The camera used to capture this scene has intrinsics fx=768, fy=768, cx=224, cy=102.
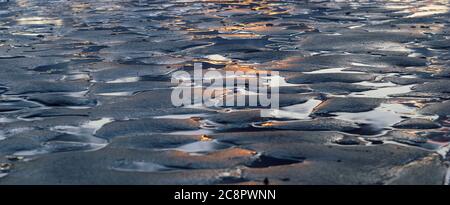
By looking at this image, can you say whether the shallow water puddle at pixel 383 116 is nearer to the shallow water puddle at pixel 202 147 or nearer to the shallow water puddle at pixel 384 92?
the shallow water puddle at pixel 384 92

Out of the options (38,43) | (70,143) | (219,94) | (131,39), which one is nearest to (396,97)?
(219,94)

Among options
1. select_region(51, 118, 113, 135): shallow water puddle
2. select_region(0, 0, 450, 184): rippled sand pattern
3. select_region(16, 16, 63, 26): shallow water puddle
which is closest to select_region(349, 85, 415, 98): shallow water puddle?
select_region(0, 0, 450, 184): rippled sand pattern

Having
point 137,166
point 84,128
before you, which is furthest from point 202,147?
point 84,128

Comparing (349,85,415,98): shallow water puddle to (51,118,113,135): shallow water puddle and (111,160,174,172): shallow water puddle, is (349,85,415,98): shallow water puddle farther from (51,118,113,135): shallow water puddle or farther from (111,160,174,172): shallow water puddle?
(111,160,174,172): shallow water puddle

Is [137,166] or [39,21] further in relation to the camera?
[39,21]

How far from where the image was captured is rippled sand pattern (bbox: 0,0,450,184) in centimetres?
407

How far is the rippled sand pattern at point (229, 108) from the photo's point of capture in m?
4.07

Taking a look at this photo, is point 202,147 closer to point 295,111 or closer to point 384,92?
point 295,111

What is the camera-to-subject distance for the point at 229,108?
5.46 meters

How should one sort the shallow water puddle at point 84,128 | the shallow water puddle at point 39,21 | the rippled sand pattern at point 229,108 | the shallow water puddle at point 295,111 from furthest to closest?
the shallow water puddle at point 39,21 < the shallow water puddle at point 295,111 < the shallow water puddle at point 84,128 < the rippled sand pattern at point 229,108

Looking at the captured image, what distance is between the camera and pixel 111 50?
8.55 metres

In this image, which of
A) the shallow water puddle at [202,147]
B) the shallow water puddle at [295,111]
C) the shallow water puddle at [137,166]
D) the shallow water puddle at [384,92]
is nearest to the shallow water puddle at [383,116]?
the shallow water puddle at [295,111]

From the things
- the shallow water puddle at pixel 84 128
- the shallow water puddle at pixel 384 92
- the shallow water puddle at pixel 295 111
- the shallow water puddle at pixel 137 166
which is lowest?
the shallow water puddle at pixel 384 92

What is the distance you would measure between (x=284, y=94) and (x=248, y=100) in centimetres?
34
